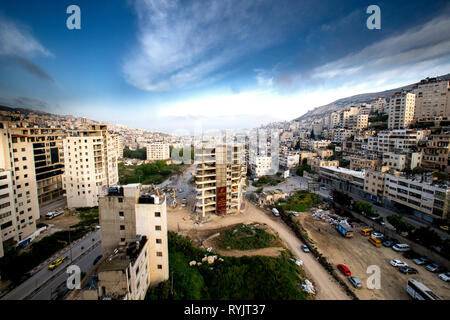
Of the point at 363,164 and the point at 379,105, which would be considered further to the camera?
the point at 379,105

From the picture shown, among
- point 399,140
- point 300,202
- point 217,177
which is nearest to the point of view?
point 217,177

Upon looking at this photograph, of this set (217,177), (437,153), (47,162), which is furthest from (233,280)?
(437,153)

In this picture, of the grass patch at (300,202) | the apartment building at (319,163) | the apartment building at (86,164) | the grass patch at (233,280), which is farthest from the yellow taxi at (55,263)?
the apartment building at (319,163)

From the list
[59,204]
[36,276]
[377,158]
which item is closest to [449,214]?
[377,158]

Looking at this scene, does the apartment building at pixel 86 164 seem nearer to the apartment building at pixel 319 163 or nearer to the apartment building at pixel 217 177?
the apartment building at pixel 217 177

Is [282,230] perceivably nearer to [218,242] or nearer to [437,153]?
[218,242]
